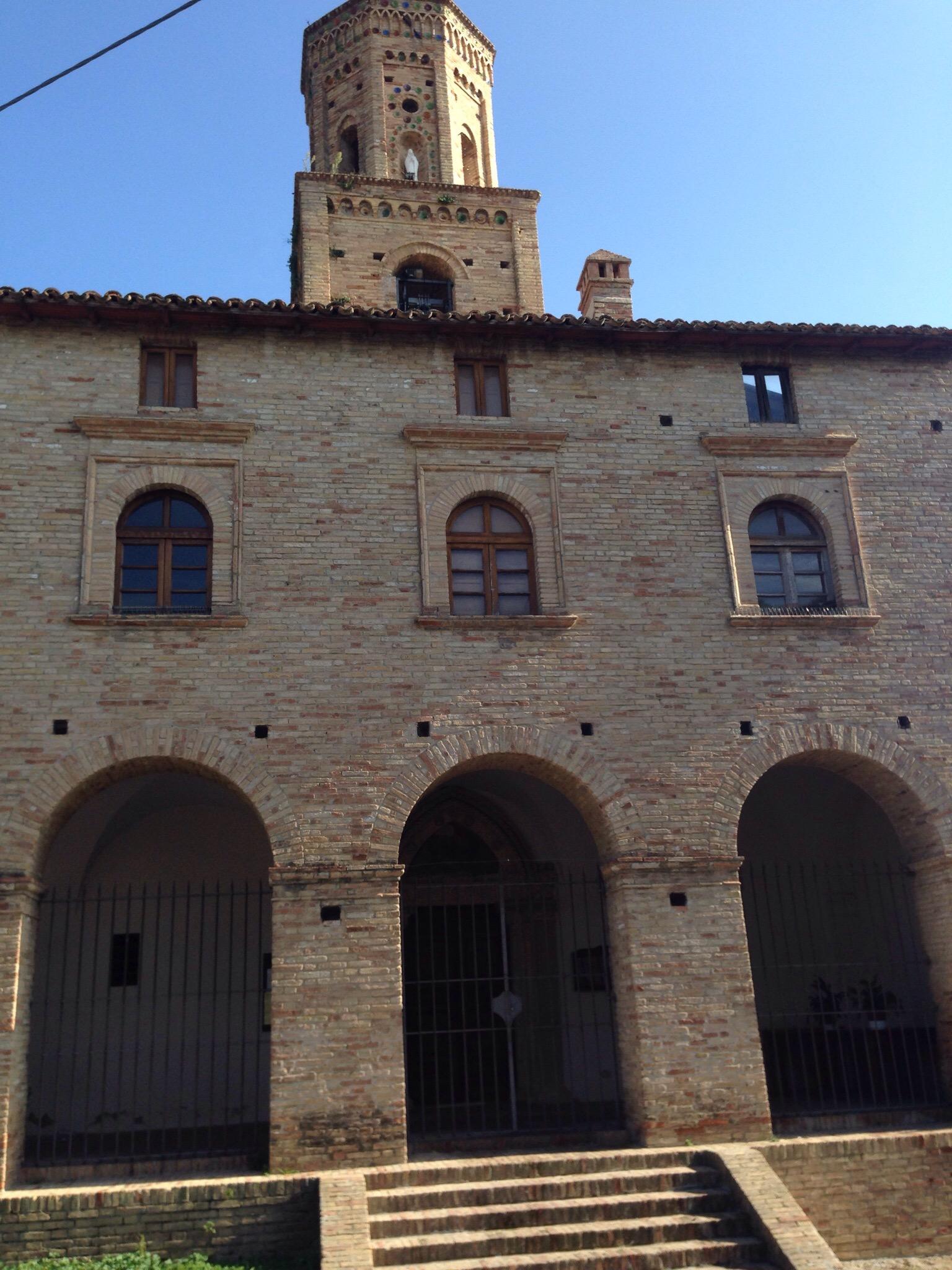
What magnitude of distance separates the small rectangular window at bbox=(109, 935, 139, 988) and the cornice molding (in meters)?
5.81

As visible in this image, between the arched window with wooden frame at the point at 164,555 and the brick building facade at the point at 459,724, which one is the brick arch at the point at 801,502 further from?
the arched window with wooden frame at the point at 164,555

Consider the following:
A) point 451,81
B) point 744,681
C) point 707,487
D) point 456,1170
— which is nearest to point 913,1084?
point 744,681

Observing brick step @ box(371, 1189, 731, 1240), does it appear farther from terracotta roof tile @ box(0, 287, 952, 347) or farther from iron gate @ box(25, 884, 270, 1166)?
terracotta roof tile @ box(0, 287, 952, 347)

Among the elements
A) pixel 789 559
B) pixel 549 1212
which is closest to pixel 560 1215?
pixel 549 1212

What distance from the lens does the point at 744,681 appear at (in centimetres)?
1224

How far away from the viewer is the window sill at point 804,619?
12.4 m

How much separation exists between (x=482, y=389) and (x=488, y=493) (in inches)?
53.3

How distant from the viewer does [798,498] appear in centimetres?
1314

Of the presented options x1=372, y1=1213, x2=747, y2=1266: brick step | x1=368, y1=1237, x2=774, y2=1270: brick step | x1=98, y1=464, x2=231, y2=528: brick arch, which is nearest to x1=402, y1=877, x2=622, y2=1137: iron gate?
x1=372, y1=1213, x2=747, y2=1266: brick step

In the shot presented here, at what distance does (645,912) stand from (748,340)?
22.7ft

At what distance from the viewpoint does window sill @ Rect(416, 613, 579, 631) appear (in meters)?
11.9

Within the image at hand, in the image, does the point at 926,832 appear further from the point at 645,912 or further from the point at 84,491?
the point at 84,491

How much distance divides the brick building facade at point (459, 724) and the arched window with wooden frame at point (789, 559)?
1.5 inches

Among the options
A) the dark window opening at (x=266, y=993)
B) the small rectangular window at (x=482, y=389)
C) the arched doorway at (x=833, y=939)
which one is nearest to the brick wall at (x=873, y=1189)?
the arched doorway at (x=833, y=939)
